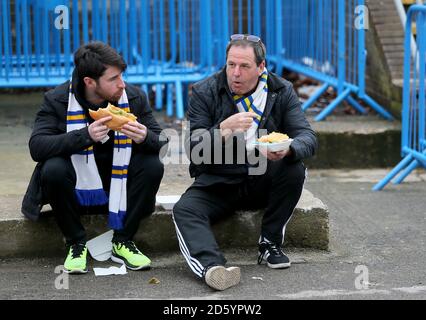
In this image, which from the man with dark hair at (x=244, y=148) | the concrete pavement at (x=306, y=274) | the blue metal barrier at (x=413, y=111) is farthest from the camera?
the blue metal barrier at (x=413, y=111)

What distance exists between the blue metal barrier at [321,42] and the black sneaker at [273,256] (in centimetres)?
322

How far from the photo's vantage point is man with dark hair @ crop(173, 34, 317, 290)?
4883mm

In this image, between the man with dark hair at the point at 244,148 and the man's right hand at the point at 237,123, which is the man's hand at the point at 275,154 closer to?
A: the man with dark hair at the point at 244,148

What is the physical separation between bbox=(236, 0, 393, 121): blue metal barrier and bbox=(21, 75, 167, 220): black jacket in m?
3.23

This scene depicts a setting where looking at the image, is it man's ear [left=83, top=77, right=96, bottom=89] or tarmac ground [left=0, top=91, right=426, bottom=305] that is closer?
tarmac ground [left=0, top=91, right=426, bottom=305]

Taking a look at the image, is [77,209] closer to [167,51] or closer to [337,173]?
[337,173]

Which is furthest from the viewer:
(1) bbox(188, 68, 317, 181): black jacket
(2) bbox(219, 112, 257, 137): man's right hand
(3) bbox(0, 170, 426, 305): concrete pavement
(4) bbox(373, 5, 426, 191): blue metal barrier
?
(4) bbox(373, 5, 426, 191): blue metal barrier

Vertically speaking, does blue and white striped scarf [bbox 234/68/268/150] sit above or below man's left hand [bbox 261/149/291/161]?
above

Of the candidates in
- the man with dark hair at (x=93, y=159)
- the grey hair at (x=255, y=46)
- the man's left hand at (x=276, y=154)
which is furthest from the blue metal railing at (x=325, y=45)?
the man with dark hair at (x=93, y=159)

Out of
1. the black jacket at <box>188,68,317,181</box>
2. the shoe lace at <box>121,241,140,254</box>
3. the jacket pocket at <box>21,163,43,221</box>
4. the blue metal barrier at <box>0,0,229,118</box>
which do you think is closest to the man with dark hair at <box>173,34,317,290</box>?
the black jacket at <box>188,68,317,181</box>

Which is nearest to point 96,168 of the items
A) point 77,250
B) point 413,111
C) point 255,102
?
point 77,250

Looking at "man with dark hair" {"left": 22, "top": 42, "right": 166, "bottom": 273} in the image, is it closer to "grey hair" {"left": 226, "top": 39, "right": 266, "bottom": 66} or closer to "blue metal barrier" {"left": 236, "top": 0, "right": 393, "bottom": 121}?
"grey hair" {"left": 226, "top": 39, "right": 266, "bottom": 66}

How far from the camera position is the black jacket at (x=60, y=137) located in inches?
190
